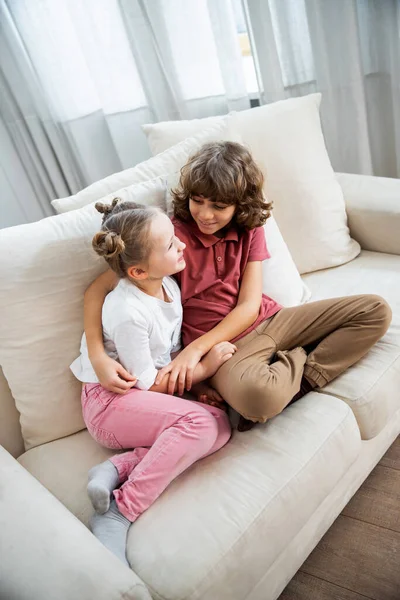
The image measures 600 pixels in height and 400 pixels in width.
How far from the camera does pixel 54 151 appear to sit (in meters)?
2.55

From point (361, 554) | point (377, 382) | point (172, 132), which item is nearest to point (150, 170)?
point (172, 132)

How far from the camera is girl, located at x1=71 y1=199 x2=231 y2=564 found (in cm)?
108

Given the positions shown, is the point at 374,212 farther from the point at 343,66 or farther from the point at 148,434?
the point at 148,434

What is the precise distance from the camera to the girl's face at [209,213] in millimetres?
1315

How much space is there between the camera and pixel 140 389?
4.04 ft

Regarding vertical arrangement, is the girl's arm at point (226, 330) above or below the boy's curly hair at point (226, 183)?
below

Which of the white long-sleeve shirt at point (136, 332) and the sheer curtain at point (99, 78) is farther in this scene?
the sheer curtain at point (99, 78)

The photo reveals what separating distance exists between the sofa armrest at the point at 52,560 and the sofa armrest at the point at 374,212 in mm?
1319

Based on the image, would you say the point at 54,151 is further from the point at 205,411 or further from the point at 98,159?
the point at 205,411

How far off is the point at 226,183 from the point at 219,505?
78 centimetres

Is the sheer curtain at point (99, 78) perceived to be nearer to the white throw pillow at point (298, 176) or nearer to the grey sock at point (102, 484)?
the white throw pillow at point (298, 176)

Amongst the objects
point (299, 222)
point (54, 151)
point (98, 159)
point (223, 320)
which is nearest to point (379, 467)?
point (223, 320)

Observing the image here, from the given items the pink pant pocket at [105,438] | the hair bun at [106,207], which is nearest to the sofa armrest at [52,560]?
the pink pant pocket at [105,438]

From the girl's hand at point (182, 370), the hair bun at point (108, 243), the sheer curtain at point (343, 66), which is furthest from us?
the sheer curtain at point (343, 66)
